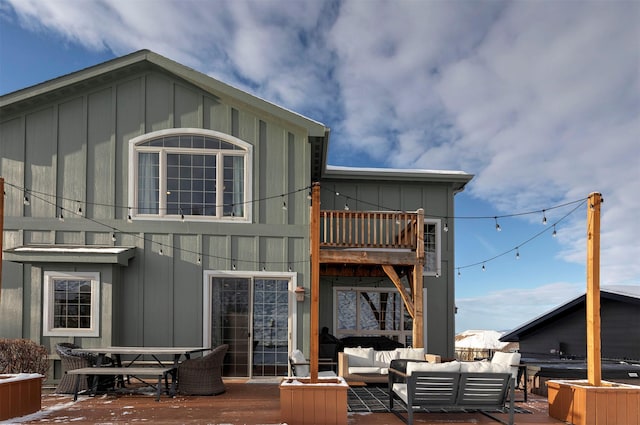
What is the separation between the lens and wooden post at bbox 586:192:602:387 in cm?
594

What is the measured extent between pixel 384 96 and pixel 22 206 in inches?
404

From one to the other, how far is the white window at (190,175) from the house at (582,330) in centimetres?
759

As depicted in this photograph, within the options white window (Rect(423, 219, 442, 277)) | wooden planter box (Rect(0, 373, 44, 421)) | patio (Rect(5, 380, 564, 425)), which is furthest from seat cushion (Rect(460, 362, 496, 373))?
white window (Rect(423, 219, 442, 277))

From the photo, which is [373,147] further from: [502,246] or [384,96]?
[502,246]

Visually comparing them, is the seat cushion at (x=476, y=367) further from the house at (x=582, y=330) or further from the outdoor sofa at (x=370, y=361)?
the house at (x=582, y=330)

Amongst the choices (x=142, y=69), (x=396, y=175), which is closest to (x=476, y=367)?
(x=396, y=175)

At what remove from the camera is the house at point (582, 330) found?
9.66m

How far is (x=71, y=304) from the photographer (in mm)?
8500

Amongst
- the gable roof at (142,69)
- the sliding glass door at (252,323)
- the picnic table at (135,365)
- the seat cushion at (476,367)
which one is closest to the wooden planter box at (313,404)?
the seat cushion at (476,367)

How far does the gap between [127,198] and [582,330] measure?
10.1m

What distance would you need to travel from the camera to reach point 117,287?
8.72 meters

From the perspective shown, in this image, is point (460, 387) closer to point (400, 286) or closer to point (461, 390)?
point (461, 390)

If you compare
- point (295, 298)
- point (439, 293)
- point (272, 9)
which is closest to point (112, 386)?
point (295, 298)

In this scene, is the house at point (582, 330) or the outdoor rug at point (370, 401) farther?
the house at point (582, 330)
